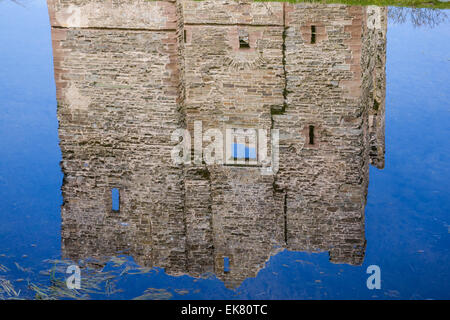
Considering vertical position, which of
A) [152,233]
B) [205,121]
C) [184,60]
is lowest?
[152,233]

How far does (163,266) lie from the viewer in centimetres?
1196

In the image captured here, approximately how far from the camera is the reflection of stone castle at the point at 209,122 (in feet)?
35.6

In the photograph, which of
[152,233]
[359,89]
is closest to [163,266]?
[152,233]

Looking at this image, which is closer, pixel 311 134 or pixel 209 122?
pixel 311 134

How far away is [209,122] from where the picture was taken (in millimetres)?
11320

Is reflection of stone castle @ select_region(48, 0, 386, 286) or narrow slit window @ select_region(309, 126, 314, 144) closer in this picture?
reflection of stone castle @ select_region(48, 0, 386, 286)

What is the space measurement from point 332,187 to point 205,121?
7.68 ft

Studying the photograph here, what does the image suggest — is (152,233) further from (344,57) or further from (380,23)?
(380,23)

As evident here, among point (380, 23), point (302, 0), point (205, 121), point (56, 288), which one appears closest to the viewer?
point (302, 0)

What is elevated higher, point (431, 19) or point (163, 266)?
point (431, 19)

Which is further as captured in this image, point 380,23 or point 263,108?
point 380,23

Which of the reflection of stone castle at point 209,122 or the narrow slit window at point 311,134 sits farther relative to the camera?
the narrow slit window at point 311,134

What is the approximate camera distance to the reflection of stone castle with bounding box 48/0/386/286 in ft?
35.6

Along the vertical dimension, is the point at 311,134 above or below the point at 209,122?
below
